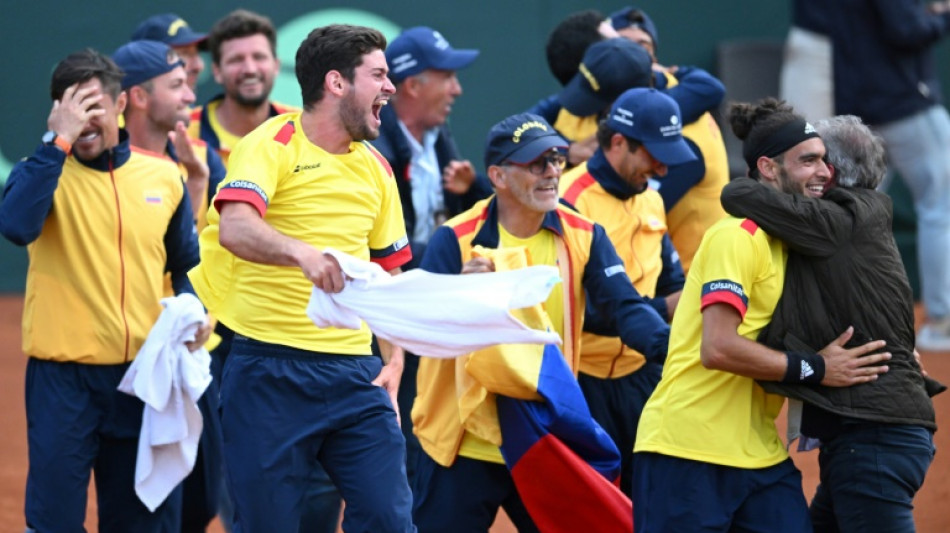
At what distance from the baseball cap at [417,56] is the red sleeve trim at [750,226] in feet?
8.76

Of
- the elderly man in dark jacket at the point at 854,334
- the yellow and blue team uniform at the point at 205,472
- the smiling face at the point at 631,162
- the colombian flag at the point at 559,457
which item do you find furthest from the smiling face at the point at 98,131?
the elderly man in dark jacket at the point at 854,334

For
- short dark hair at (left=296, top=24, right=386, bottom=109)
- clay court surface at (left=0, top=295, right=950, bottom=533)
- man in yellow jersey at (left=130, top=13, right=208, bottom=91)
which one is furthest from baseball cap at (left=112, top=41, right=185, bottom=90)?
clay court surface at (left=0, top=295, right=950, bottom=533)

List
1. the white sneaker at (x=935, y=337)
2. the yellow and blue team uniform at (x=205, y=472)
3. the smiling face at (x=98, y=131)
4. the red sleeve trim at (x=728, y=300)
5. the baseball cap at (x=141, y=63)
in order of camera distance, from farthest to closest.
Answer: the white sneaker at (x=935, y=337) < the baseball cap at (x=141, y=63) < the yellow and blue team uniform at (x=205, y=472) < the smiling face at (x=98, y=131) < the red sleeve trim at (x=728, y=300)

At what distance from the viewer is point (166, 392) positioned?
5902 millimetres

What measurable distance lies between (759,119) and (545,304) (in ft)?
3.49

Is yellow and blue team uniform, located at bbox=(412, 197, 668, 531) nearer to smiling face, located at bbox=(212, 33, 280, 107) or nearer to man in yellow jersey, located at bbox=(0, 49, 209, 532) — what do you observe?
man in yellow jersey, located at bbox=(0, 49, 209, 532)

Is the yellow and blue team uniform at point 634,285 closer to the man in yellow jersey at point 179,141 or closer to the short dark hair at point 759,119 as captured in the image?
the short dark hair at point 759,119

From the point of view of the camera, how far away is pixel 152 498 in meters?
5.97

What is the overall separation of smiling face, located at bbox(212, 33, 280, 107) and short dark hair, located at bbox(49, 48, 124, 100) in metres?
1.46

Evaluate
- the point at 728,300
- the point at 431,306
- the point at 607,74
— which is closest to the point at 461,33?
the point at 607,74

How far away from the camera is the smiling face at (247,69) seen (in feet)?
25.0

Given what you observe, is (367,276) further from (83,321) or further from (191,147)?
(191,147)

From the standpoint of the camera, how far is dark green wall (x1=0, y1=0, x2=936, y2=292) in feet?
39.7

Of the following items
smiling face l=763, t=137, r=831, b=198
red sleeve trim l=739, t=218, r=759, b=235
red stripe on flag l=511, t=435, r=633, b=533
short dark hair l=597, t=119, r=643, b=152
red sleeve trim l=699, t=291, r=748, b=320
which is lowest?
red stripe on flag l=511, t=435, r=633, b=533
